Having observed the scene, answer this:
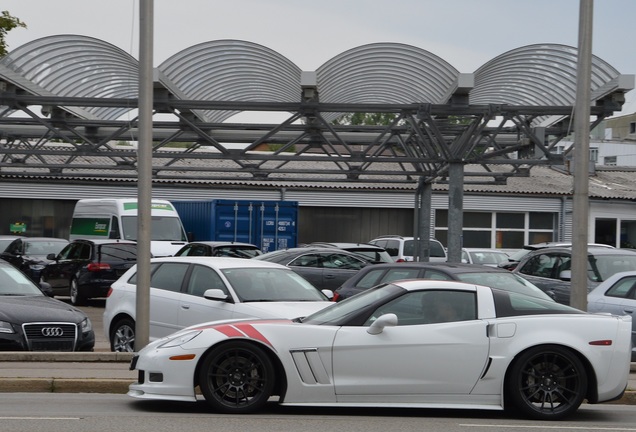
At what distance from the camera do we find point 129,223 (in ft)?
107

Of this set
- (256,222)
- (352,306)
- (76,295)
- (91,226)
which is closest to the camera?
(352,306)

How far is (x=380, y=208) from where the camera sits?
48469mm

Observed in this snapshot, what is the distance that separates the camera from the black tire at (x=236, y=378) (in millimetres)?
9570

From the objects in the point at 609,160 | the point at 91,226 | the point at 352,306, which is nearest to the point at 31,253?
the point at 91,226

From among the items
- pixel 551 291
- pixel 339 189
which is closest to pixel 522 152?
pixel 551 291

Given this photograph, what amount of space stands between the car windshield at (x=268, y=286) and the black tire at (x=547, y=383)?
4480 millimetres

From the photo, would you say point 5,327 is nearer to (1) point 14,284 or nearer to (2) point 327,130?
(1) point 14,284

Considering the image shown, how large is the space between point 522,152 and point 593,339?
22.2 meters

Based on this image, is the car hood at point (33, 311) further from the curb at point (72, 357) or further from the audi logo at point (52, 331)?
the curb at point (72, 357)

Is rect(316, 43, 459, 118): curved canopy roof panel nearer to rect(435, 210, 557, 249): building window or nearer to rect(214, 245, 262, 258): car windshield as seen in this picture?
rect(214, 245, 262, 258): car windshield

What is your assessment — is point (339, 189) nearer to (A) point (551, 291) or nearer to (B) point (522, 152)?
(B) point (522, 152)

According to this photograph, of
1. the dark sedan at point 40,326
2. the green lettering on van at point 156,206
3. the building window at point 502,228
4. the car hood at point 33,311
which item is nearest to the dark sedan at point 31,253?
the green lettering on van at point 156,206

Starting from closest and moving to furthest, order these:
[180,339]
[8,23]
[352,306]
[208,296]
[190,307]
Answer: [180,339]
[352,306]
[208,296]
[190,307]
[8,23]

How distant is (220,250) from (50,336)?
1263cm
